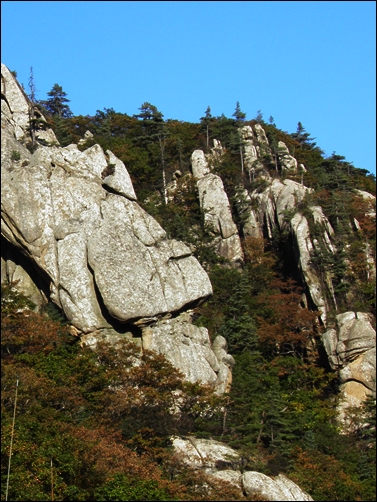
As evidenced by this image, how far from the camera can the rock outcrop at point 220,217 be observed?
40.2 meters

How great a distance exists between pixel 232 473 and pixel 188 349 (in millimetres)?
7180

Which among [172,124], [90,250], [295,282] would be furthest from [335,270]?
[172,124]

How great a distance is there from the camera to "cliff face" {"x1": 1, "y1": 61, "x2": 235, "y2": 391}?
28922 mm

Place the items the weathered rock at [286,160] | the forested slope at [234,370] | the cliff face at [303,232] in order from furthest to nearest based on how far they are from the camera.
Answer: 1. the weathered rock at [286,160]
2. the cliff face at [303,232]
3. the forested slope at [234,370]

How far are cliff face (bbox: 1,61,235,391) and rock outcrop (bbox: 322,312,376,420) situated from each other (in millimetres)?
5902

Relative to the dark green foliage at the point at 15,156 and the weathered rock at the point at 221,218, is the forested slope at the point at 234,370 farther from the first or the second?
the dark green foliage at the point at 15,156

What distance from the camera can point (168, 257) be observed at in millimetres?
31312

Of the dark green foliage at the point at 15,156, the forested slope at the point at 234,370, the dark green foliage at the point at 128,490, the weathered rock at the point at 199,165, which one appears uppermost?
the weathered rock at the point at 199,165

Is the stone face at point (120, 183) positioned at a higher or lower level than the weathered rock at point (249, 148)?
lower

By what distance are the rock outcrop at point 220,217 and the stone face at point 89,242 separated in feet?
27.3

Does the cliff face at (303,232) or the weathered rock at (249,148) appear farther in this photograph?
the weathered rock at (249,148)

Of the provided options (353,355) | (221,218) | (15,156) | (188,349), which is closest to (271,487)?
(188,349)

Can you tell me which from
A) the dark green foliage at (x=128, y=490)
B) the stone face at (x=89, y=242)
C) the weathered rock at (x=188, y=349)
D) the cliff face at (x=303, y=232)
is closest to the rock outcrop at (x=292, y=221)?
the cliff face at (x=303, y=232)

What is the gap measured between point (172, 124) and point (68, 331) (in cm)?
2938
